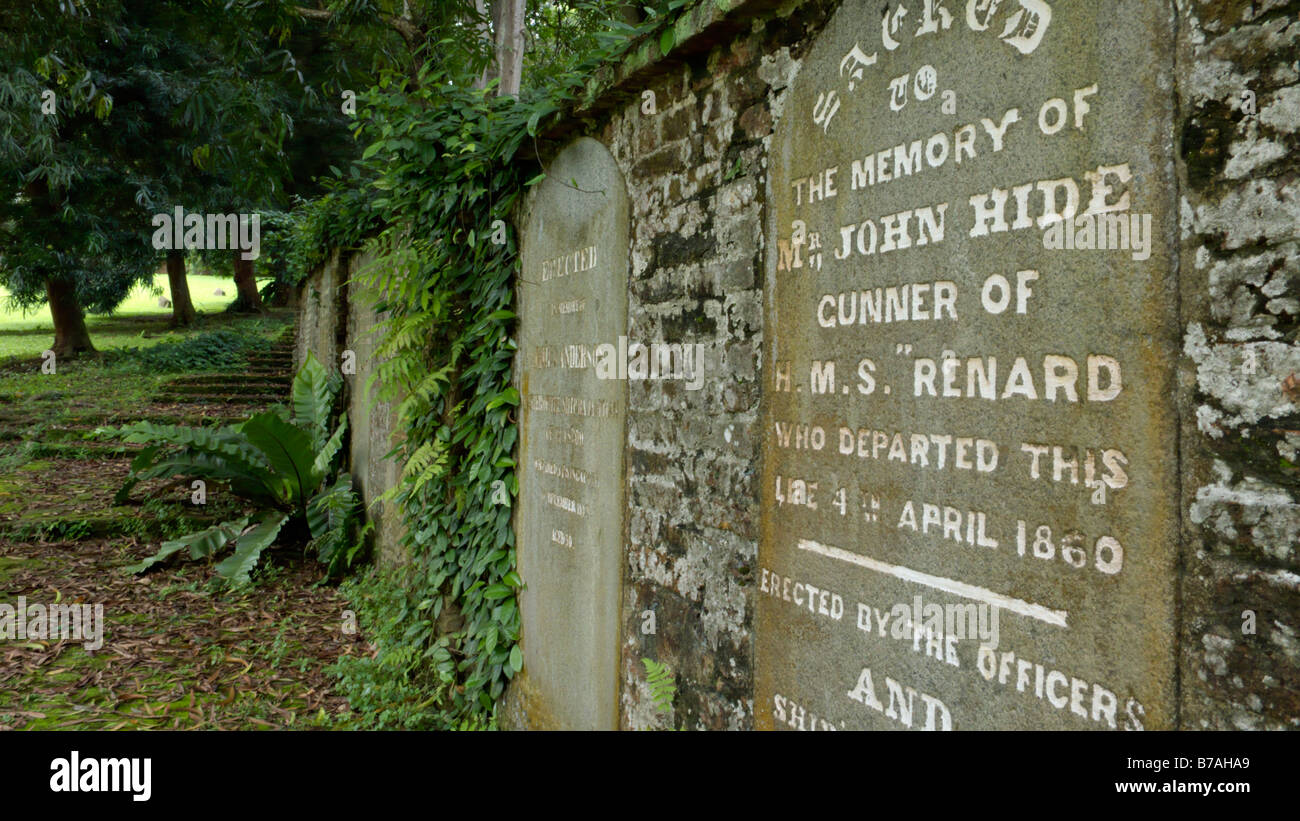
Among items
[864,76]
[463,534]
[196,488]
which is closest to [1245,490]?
[864,76]

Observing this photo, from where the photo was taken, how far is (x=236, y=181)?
297 inches

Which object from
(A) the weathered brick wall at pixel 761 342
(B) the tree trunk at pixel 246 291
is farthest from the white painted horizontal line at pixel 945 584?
(B) the tree trunk at pixel 246 291

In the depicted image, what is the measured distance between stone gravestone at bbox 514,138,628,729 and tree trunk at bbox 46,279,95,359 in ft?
54.8

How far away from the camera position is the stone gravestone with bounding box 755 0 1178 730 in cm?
132

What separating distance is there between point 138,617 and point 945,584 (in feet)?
17.6

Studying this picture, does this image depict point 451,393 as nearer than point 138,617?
Yes

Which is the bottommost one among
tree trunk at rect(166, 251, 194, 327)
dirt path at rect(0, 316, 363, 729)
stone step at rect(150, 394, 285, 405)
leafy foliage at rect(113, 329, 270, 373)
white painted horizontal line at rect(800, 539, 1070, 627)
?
dirt path at rect(0, 316, 363, 729)

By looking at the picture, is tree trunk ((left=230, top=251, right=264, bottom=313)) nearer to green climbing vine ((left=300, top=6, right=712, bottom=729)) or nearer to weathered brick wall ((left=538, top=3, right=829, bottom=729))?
green climbing vine ((left=300, top=6, right=712, bottom=729))

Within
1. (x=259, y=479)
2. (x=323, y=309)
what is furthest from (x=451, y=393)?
(x=323, y=309)

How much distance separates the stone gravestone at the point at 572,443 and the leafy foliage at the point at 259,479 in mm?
3110

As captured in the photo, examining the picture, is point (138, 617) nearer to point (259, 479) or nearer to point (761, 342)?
point (259, 479)

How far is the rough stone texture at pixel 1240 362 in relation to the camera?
1.17 m

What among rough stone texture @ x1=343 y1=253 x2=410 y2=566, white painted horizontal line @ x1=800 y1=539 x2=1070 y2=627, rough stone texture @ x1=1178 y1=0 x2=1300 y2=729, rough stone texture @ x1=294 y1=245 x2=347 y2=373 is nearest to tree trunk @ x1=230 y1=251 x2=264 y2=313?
rough stone texture @ x1=294 y1=245 x2=347 y2=373

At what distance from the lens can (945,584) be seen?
5.31ft
